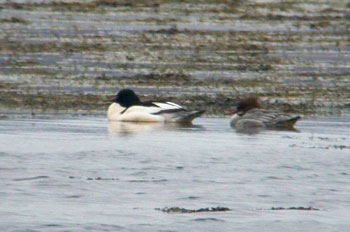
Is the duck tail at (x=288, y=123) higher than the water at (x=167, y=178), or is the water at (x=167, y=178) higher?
the duck tail at (x=288, y=123)

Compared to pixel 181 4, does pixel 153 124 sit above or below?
below

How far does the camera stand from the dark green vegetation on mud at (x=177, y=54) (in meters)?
21.2

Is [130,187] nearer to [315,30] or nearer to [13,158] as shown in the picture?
[13,158]

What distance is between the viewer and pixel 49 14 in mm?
35250

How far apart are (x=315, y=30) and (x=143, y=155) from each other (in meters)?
20.5

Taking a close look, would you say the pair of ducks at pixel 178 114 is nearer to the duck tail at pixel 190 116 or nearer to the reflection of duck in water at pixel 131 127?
the duck tail at pixel 190 116

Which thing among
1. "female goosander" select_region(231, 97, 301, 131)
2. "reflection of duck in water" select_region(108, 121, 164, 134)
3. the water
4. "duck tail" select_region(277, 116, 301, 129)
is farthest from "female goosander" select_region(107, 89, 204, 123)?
"duck tail" select_region(277, 116, 301, 129)

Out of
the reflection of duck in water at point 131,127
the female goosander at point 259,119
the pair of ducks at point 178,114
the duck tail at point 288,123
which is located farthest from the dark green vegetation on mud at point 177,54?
the duck tail at point 288,123

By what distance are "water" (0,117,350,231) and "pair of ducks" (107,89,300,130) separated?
1.92 ft

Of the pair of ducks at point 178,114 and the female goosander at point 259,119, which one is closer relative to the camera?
the female goosander at point 259,119

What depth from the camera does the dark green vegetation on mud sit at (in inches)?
835

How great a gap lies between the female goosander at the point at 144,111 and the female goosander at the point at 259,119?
1.87 ft

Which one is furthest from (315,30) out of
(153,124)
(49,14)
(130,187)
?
(130,187)

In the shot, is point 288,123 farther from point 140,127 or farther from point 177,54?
point 177,54
